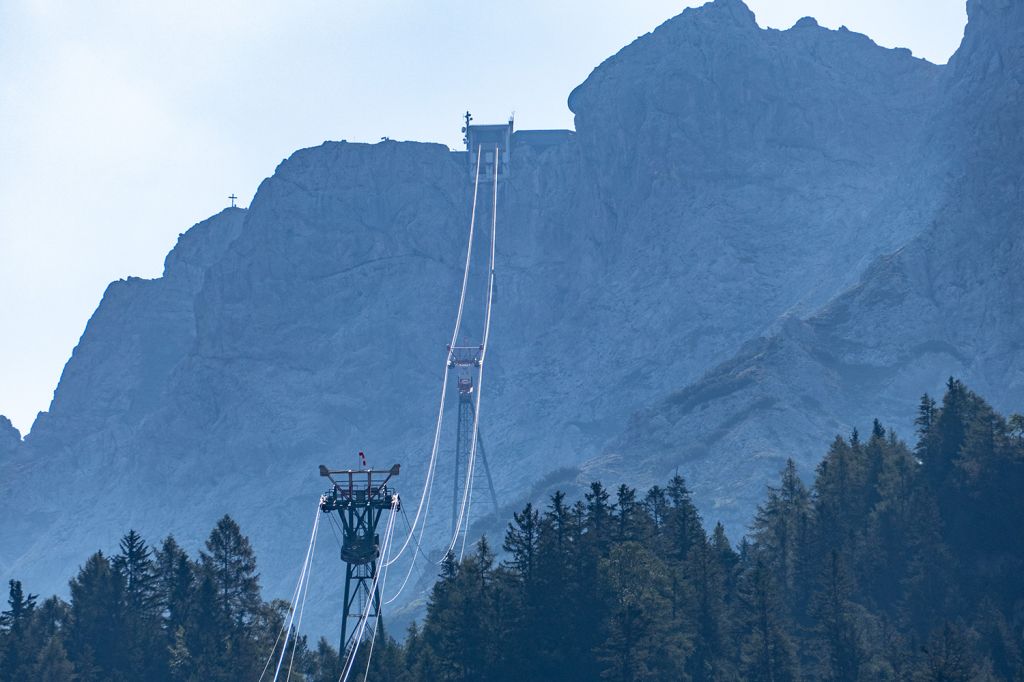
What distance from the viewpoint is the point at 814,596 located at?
A: 375 feet

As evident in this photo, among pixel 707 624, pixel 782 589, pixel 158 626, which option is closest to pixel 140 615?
pixel 158 626

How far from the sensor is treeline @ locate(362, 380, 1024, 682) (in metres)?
103

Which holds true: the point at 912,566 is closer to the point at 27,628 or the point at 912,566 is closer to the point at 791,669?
the point at 791,669

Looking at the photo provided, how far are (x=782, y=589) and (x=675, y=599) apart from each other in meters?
16.8

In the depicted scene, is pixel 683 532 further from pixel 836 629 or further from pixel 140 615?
pixel 140 615

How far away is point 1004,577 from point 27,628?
68268 millimetres

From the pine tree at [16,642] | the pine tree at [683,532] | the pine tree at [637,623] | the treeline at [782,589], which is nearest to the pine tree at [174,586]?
the pine tree at [16,642]

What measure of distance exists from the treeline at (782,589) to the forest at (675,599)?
144mm

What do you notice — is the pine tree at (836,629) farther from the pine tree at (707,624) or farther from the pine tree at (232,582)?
the pine tree at (232,582)

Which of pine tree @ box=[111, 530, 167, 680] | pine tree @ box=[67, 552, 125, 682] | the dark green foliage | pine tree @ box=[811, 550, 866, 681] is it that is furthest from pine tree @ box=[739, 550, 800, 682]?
pine tree @ box=[67, 552, 125, 682]

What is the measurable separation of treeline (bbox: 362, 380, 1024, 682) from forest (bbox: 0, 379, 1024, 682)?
144mm

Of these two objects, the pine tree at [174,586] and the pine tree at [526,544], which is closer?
the pine tree at [526,544]

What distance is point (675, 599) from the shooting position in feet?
353

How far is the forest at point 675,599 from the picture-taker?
104 metres
